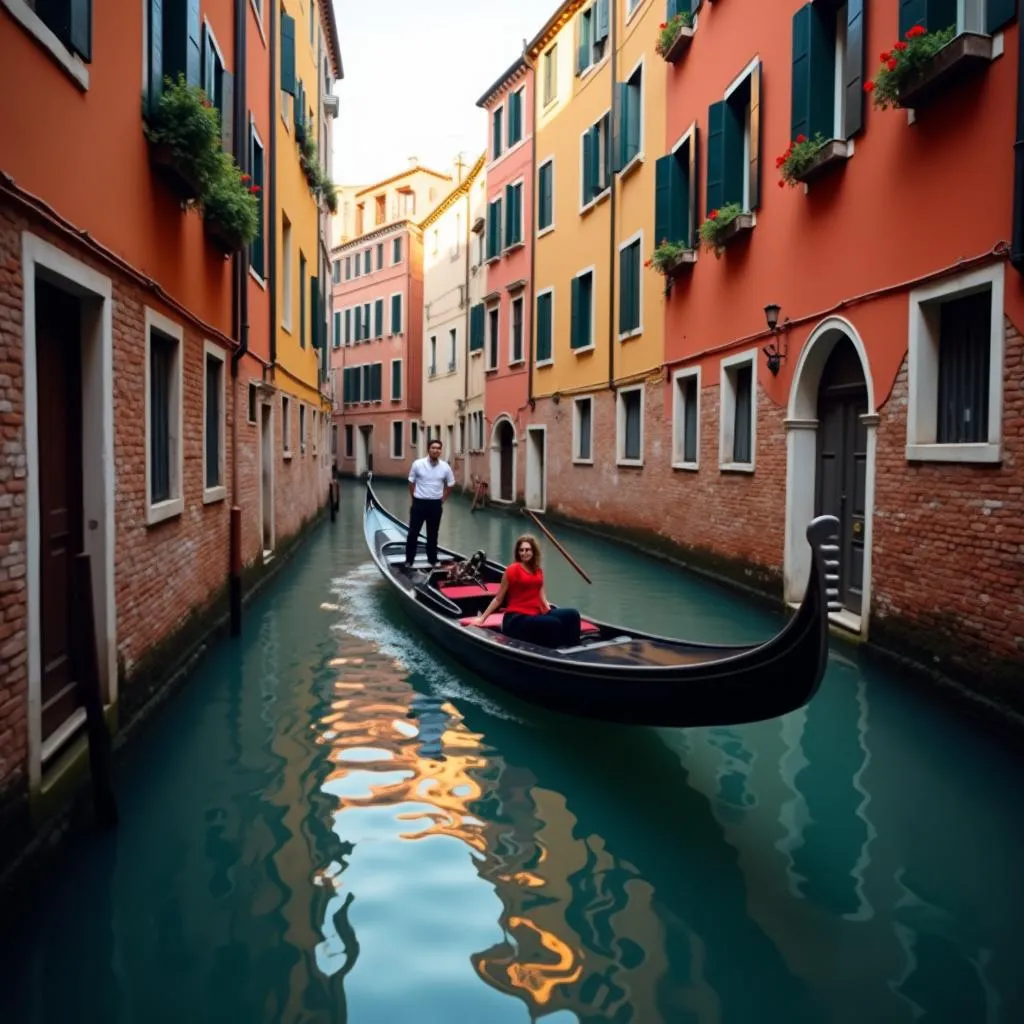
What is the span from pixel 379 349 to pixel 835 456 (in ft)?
92.4

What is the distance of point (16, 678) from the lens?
337 centimetres

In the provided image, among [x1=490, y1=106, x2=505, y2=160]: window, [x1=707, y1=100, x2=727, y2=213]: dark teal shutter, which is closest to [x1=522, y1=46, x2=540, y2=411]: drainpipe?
[x1=490, y1=106, x2=505, y2=160]: window

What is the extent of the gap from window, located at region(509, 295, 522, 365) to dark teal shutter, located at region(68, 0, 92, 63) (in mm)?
15821

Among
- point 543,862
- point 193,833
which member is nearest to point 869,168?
point 543,862

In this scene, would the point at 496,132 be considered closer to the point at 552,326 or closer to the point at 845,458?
the point at 552,326

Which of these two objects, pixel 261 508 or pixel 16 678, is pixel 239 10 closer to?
pixel 261 508

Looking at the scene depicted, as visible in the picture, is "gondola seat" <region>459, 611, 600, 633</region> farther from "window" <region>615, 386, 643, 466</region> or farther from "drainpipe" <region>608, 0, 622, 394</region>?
"drainpipe" <region>608, 0, 622, 394</region>

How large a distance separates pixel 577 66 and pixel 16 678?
1508 cm

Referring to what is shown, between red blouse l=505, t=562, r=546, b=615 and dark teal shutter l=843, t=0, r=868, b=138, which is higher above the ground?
dark teal shutter l=843, t=0, r=868, b=138

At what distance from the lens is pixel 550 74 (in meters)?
17.8

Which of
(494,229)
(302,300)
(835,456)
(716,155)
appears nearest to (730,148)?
(716,155)

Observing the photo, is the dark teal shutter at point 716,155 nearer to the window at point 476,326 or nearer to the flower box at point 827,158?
the flower box at point 827,158

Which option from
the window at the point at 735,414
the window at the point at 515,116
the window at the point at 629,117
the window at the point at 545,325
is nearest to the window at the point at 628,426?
the window at the point at 629,117

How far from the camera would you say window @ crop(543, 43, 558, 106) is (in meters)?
17.4
